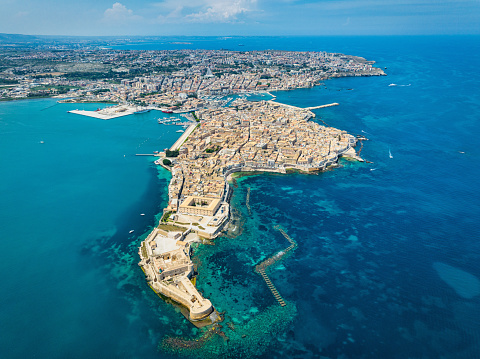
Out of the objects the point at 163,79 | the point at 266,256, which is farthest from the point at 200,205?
the point at 163,79

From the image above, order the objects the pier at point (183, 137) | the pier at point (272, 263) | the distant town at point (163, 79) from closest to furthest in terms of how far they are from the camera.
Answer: the pier at point (272, 263) < the pier at point (183, 137) < the distant town at point (163, 79)

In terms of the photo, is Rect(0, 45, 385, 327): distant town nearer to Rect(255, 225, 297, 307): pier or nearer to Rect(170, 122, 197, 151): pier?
Rect(255, 225, 297, 307): pier

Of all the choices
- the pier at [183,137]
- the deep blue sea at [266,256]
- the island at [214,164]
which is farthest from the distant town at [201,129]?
the deep blue sea at [266,256]

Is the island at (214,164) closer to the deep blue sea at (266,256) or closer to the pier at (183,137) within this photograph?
the pier at (183,137)

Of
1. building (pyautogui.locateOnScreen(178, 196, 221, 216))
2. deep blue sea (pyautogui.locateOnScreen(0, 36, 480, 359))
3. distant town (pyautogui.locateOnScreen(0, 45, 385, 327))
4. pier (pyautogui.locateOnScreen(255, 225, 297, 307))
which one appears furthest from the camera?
building (pyautogui.locateOnScreen(178, 196, 221, 216))

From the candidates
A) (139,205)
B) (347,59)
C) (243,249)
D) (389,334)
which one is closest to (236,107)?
(139,205)

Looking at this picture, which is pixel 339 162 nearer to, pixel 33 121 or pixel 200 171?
pixel 200 171

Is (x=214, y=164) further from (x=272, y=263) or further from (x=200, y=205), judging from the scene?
(x=272, y=263)

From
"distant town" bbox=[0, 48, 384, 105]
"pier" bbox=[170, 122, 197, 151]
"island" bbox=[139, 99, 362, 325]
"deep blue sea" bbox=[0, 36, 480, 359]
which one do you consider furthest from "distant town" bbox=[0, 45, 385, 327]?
"deep blue sea" bbox=[0, 36, 480, 359]
